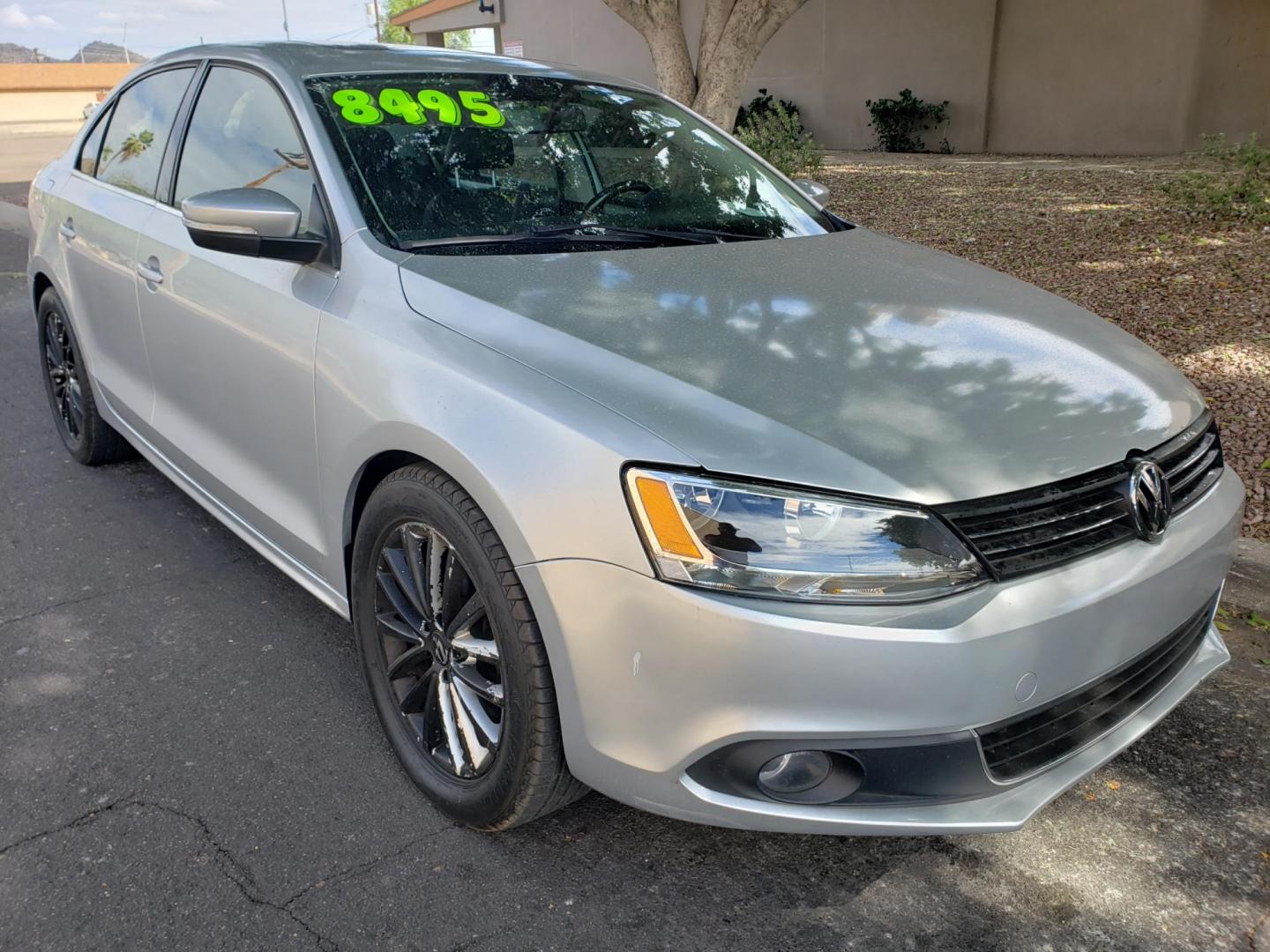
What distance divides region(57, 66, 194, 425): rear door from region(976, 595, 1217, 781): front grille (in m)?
3.14

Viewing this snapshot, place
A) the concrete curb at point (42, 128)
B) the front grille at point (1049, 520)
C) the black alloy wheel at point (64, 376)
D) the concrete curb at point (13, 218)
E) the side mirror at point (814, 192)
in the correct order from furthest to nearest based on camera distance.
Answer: the concrete curb at point (42, 128), the concrete curb at point (13, 218), the black alloy wheel at point (64, 376), the side mirror at point (814, 192), the front grille at point (1049, 520)

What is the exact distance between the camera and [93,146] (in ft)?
15.3

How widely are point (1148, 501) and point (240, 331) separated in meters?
2.39

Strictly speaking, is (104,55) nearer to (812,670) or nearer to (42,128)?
(42,128)

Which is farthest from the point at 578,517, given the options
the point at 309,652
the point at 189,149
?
the point at 189,149

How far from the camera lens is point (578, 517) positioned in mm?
2064

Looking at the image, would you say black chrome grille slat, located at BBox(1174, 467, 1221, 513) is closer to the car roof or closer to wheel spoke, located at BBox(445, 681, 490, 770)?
wheel spoke, located at BBox(445, 681, 490, 770)

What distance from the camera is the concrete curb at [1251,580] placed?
3598 millimetres

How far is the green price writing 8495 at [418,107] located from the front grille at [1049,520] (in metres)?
2.01

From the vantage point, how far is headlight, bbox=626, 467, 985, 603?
1967 mm

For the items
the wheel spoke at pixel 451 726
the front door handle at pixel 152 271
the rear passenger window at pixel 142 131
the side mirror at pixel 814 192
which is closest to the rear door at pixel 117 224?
the rear passenger window at pixel 142 131

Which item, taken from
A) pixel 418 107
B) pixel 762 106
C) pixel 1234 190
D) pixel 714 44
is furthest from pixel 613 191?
pixel 762 106

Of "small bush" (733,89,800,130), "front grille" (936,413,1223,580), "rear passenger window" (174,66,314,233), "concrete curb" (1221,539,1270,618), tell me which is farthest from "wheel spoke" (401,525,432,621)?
"small bush" (733,89,800,130)

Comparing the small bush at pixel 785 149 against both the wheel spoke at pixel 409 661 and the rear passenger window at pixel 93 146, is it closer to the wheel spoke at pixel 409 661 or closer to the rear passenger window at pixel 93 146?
the rear passenger window at pixel 93 146
